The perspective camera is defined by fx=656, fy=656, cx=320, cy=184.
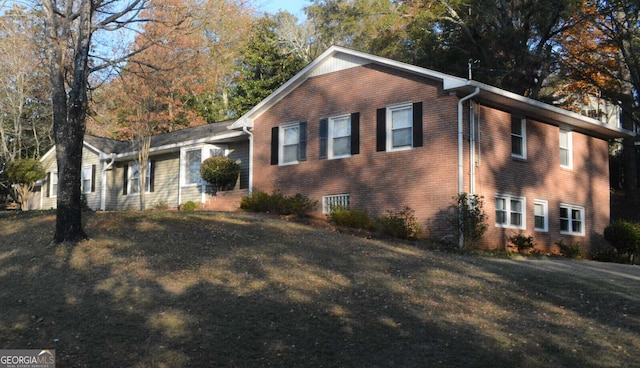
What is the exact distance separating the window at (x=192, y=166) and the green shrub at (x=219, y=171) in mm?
1524

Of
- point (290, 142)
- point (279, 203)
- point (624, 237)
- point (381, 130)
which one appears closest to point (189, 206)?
point (290, 142)

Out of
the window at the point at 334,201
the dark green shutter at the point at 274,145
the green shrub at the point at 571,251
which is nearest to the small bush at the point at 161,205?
the dark green shutter at the point at 274,145

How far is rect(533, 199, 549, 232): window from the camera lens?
789 inches

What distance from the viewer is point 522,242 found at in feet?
60.1

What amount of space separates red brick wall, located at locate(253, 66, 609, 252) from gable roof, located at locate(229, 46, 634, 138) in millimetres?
222

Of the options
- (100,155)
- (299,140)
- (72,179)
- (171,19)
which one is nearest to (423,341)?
(72,179)

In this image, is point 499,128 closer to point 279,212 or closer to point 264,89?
point 279,212

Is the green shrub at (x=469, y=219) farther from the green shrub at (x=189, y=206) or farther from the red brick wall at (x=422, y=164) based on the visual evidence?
the green shrub at (x=189, y=206)

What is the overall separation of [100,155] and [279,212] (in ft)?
40.9

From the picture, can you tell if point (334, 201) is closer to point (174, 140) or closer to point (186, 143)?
point (186, 143)

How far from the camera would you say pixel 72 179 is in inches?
490

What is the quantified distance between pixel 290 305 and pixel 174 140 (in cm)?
1878

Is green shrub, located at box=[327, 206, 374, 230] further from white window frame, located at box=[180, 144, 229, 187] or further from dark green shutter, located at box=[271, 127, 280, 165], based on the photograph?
white window frame, located at box=[180, 144, 229, 187]

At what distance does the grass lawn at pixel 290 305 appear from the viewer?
7.71 meters
